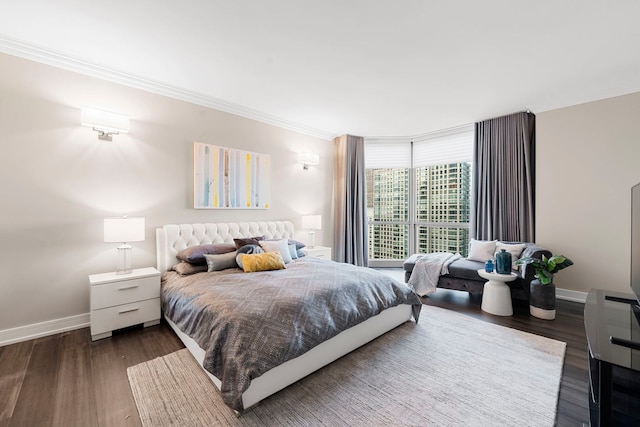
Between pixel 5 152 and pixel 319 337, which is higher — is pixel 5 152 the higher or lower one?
the higher one

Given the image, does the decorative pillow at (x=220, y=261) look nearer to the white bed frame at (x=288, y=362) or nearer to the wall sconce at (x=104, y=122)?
the white bed frame at (x=288, y=362)


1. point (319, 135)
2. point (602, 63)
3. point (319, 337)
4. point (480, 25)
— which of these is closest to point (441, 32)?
point (480, 25)

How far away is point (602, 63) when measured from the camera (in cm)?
271

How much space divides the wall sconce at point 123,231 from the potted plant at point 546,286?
4.46 m

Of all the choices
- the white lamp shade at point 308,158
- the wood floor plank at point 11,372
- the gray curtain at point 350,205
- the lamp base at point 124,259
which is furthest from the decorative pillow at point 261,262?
the gray curtain at point 350,205

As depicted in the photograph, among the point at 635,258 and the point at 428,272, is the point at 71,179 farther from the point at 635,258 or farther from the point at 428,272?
the point at 635,258

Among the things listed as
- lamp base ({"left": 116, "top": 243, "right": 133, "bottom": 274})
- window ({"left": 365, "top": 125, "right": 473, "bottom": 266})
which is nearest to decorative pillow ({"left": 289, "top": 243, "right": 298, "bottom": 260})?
lamp base ({"left": 116, "top": 243, "right": 133, "bottom": 274})

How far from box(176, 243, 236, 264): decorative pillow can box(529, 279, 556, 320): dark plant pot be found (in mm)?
3721

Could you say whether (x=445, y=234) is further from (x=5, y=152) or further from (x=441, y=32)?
(x=5, y=152)

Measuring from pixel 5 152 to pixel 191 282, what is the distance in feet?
6.90

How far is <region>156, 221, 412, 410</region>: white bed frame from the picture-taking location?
1.70m

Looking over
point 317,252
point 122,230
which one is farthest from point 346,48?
point 317,252

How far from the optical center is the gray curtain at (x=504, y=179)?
390 centimetres

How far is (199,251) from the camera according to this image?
2979 mm
